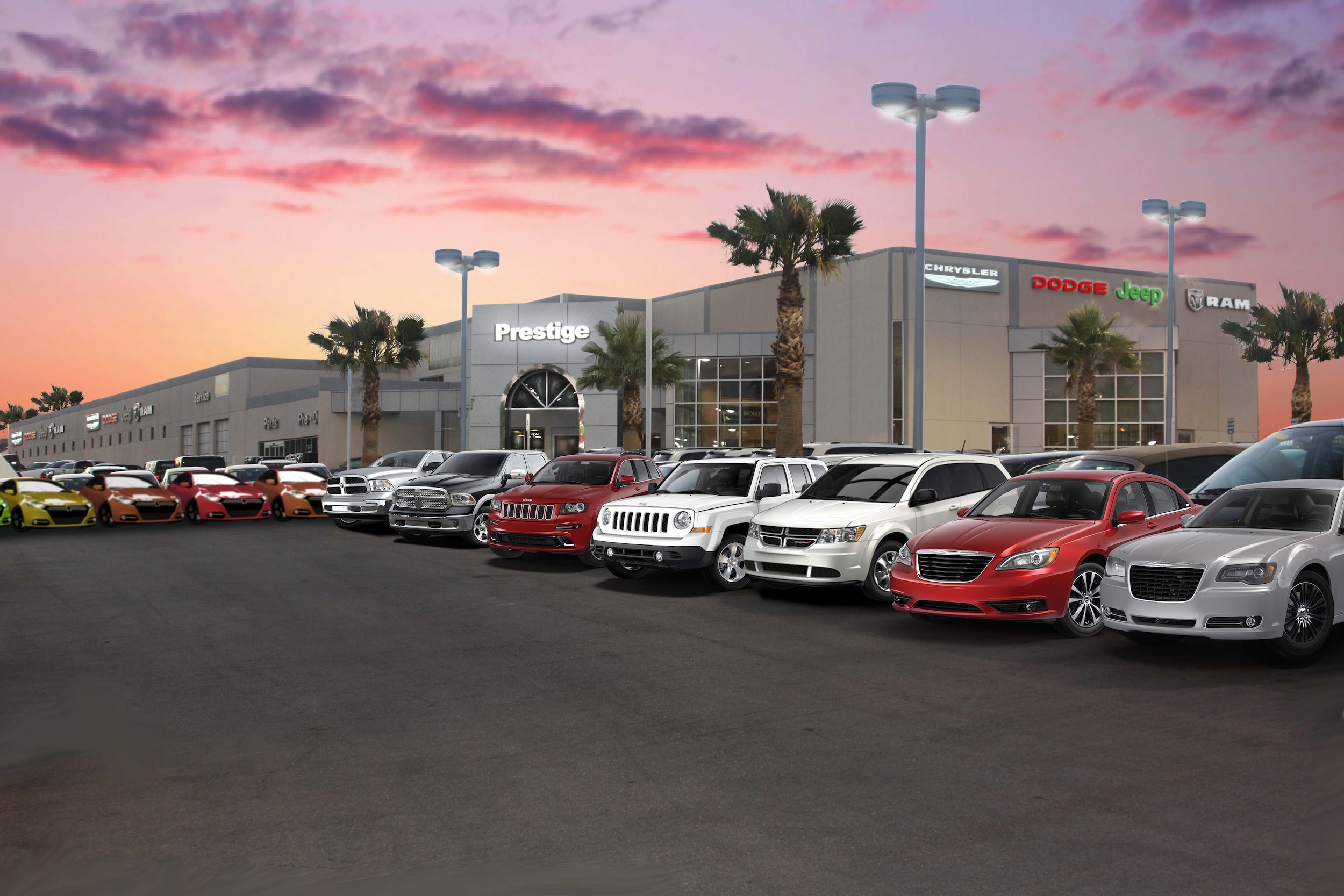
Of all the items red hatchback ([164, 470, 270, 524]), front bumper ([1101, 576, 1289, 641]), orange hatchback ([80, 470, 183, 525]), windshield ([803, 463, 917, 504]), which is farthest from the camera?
red hatchback ([164, 470, 270, 524])

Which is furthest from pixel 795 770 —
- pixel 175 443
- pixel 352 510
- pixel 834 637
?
pixel 175 443

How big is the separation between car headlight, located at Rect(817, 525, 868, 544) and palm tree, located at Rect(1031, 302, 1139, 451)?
37406mm

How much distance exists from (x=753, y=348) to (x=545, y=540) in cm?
3715

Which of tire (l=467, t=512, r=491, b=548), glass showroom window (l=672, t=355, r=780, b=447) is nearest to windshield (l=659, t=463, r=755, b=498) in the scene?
tire (l=467, t=512, r=491, b=548)

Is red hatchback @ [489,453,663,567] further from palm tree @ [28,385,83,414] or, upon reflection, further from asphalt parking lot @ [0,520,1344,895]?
palm tree @ [28,385,83,414]

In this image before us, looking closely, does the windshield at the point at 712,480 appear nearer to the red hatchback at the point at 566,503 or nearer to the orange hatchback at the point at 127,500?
the red hatchback at the point at 566,503

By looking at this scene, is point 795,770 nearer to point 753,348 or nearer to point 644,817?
point 644,817

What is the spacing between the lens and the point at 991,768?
6.19 m

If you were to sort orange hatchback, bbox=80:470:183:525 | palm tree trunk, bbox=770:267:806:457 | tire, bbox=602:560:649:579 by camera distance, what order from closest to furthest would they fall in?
tire, bbox=602:560:649:579
orange hatchback, bbox=80:470:183:525
palm tree trunk, bbox=770:267:806:457

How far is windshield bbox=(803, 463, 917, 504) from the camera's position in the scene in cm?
1384

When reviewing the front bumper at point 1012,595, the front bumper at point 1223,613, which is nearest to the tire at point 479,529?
the front bumper at point 1012,595

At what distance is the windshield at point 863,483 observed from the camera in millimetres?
13836

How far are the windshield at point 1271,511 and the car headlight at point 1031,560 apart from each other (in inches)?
54.2

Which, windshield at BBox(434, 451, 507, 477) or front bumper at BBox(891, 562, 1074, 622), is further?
windshield at BBox(434, 451, 507, 477)
